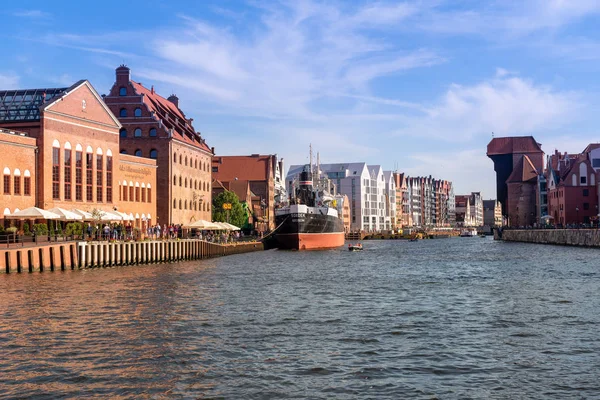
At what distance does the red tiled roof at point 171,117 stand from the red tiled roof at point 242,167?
3577cm

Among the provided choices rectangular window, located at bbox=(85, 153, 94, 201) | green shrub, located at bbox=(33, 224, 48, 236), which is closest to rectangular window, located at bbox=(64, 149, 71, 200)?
rectangular window, located at bbox=(85, 153, 94, 201)

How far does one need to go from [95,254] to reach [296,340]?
3820 centimetres

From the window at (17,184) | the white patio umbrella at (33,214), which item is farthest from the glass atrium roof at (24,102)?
the white patio umbrella at (33,214)

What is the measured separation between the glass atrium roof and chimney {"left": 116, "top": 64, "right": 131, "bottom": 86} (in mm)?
25971

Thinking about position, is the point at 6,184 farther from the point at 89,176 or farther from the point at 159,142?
the point at 159,142

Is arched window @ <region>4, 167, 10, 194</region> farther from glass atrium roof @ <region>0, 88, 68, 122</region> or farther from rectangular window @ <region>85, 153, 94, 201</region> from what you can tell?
rectangular window @ <region>85, 153, 94, 201</region>

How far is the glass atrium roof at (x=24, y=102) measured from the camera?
72.6 metres

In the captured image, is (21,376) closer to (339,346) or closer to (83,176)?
(339,346)

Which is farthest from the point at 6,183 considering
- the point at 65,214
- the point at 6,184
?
the point at 65,214

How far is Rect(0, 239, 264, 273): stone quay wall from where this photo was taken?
5072 centimetres

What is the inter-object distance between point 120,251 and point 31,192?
38.4 ft

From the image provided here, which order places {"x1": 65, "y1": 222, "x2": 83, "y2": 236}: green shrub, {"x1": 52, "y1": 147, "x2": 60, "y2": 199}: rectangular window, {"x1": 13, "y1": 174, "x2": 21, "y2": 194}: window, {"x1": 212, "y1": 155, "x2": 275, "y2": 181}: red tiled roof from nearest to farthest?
{"x1": 65, "y1": 222, "x2": 83, "y2": 236}: green shrub
{"x1": 13, "y1": 174, "x2": 21, "y2": 194}: window
{"x1": 52, "y1": 147, "x2": 60, "y2": 199}: rectangular window
{"x1": 212, "y1": 155, "x2": 275, "y2": 181}: red tiled roof

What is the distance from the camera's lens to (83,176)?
7656 centimetres

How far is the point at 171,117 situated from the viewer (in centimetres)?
11300
